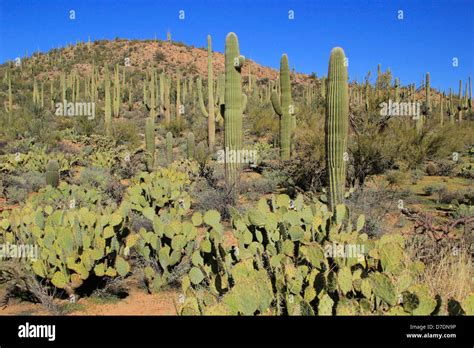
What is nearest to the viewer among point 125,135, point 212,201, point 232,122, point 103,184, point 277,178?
point 212,201

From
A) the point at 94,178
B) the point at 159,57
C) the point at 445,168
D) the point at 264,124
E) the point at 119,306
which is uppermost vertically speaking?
the point at 159,57

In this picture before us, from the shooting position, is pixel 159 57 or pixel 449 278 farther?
pixel 159 57

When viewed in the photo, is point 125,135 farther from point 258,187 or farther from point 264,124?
point 258,187

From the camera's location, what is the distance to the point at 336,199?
809 cm

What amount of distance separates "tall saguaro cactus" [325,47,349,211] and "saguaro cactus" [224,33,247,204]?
2.59 metres

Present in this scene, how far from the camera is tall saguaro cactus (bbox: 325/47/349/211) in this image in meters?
8.10

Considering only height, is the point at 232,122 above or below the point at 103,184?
above

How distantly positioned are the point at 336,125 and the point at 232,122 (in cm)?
291

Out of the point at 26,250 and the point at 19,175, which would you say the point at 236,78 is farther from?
the point at 19,175

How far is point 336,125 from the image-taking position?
8211 millimetres

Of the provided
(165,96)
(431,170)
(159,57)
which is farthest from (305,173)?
(159,57)

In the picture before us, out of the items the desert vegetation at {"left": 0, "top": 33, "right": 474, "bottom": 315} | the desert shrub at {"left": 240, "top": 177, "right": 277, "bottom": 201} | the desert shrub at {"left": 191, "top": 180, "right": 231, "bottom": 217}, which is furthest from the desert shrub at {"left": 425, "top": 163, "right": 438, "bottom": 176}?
the desert shrub at {"left": 191, "top": 180, "right": 231, "bottom": 217}

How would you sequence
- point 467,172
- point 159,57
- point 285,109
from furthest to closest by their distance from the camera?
1. point 159,57
2. point 467,172
3. point 285,109
